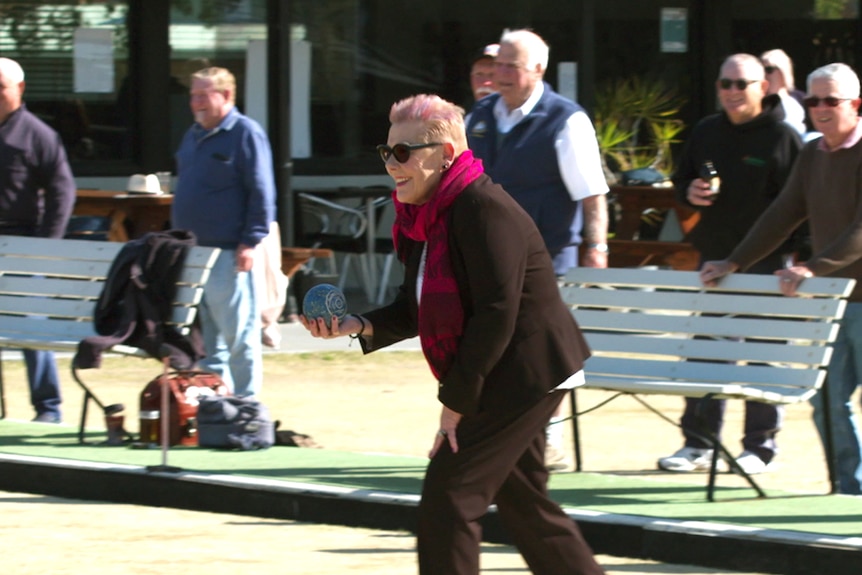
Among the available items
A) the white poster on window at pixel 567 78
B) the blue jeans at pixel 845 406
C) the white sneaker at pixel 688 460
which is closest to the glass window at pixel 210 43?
the white poster on window at pixel 567 78

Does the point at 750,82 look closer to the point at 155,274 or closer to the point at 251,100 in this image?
the point at 155,274

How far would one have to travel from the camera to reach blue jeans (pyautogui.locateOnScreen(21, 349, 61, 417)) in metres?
8.78

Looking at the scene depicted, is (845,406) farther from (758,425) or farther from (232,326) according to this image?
(232,326)

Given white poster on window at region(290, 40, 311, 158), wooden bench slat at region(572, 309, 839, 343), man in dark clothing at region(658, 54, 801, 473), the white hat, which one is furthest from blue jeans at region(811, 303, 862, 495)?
white poster on window at region(290, 40, 311, 158)

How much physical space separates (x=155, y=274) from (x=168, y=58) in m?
7.03

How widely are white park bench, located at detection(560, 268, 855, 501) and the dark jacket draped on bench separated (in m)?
1.70

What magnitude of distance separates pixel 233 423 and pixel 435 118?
341cm

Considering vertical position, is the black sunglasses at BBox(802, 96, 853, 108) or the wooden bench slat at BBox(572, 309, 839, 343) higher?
the black sunglasses at BBox(802, 96, 853, 108)

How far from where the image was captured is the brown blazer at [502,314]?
4.59 meters

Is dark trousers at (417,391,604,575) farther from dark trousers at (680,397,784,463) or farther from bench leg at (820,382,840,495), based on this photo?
dark trousers at (680,397,784,463)

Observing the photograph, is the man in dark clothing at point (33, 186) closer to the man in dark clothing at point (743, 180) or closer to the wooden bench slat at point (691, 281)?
the wooden bench slat at point (691, 281)

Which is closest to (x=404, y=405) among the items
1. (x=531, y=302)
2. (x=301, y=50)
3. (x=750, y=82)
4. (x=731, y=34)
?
(x=750, y=82)

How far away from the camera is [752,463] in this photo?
7.60 metres

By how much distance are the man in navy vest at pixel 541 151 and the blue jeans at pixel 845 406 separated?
1.11m
